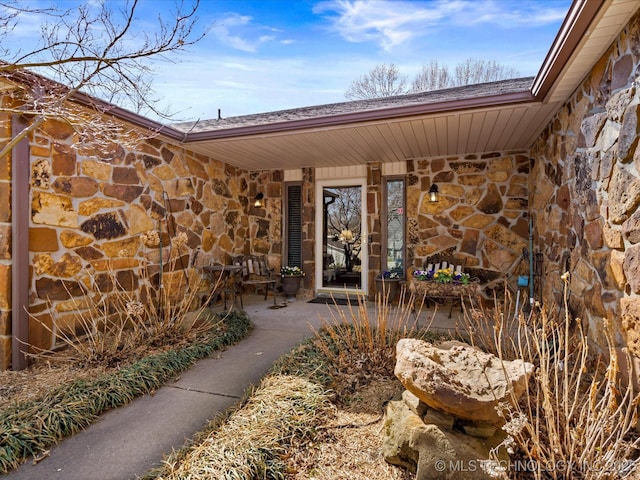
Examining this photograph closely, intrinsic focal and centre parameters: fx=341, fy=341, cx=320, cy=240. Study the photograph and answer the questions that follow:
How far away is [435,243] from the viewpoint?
221 inches

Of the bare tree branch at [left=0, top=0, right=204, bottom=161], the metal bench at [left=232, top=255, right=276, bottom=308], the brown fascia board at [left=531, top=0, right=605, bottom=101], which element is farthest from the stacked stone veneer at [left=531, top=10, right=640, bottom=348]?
the metal bench at [left=232, top=255, right=276, bottom=308]

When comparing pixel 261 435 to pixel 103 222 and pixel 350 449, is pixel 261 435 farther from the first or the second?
pixel 103 222

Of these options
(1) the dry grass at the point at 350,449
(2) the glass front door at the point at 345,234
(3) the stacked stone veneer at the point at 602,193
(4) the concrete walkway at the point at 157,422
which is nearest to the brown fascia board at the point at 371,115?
(3) the stacked stone veneer at the point at 602,193

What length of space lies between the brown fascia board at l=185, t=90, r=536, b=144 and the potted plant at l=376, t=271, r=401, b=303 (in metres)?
2.64

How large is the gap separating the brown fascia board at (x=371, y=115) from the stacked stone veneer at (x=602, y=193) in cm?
57

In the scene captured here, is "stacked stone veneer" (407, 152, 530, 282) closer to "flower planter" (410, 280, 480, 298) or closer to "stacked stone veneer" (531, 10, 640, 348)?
"flower planter" (410, 280, 480, 298)

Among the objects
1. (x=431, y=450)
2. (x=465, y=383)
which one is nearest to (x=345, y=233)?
(x=465, y=383)

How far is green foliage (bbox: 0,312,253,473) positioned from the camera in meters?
2.02

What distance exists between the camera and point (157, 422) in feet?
7.67

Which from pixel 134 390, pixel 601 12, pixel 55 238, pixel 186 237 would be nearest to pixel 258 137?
pixel 186 237

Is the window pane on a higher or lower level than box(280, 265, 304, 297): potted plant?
higher

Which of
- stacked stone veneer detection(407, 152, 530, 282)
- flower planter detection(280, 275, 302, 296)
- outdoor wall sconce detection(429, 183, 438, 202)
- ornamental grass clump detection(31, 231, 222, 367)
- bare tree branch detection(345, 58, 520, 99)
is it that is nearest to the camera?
ornamental grass clump detection(31, 231, 222, 367)

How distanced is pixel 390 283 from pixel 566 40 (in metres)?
3.80

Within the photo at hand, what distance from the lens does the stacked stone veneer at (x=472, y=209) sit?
17.0ft
